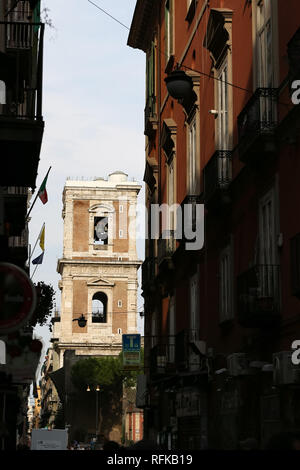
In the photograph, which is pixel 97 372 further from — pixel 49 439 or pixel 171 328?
pixel 171 328

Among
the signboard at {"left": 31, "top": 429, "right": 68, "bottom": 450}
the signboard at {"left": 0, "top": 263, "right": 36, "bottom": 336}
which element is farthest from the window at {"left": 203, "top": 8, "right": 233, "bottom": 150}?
the signboard at {"left": 31, "top": 429, "right": 68, "bottom": 450}

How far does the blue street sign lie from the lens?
32.9 meters

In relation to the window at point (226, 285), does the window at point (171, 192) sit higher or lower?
higher

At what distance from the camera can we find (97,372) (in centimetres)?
7438

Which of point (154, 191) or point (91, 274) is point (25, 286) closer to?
point (154, 191)

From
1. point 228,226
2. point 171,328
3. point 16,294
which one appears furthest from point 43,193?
point 16,294

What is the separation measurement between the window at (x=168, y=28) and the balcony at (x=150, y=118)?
9.68 ft

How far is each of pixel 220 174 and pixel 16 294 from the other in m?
10.4

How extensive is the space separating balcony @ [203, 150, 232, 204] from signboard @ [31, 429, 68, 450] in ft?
34.5

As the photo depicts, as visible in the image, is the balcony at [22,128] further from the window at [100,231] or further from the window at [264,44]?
the window at [100,231]

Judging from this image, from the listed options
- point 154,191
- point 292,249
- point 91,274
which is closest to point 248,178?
point 292,249

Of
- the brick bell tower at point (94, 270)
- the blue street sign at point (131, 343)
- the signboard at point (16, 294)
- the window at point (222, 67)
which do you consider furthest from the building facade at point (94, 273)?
the signboard at point (16, 294)

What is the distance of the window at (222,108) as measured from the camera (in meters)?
19.2
